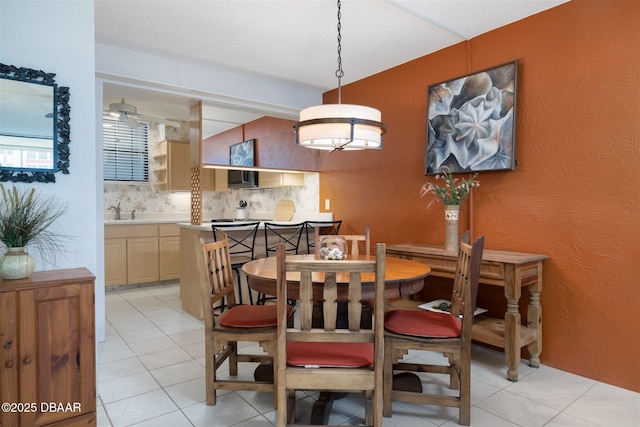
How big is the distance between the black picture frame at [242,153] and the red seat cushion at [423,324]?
2.82m

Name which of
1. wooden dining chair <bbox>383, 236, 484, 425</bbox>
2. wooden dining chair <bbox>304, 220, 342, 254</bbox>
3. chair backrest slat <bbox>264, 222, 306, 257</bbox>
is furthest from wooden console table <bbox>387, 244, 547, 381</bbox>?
chair backrest slat <bbox>264, 222, 306, 257</bbox>

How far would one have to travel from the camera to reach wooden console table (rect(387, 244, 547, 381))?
2.34 meters

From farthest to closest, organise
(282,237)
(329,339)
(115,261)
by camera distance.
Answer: (115,261), (282,237), (329,339)

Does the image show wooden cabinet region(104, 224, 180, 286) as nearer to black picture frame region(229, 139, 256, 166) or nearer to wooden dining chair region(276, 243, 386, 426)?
black picture frame region(229, 139, 256, 166)

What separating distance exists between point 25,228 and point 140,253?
3.30m

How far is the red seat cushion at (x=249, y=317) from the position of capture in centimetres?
199

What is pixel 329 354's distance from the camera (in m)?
1.63

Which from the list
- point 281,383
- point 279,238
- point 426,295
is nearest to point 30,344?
point 281,383

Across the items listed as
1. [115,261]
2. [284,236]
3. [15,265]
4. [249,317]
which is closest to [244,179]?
[284,236]

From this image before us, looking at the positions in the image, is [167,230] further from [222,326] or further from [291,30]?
[222,326]

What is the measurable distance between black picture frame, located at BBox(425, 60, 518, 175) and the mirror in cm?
268

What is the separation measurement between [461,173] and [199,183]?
2.60 meters

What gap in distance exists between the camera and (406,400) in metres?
1.94

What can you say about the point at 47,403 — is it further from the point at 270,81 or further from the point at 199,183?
the point at 270,81
